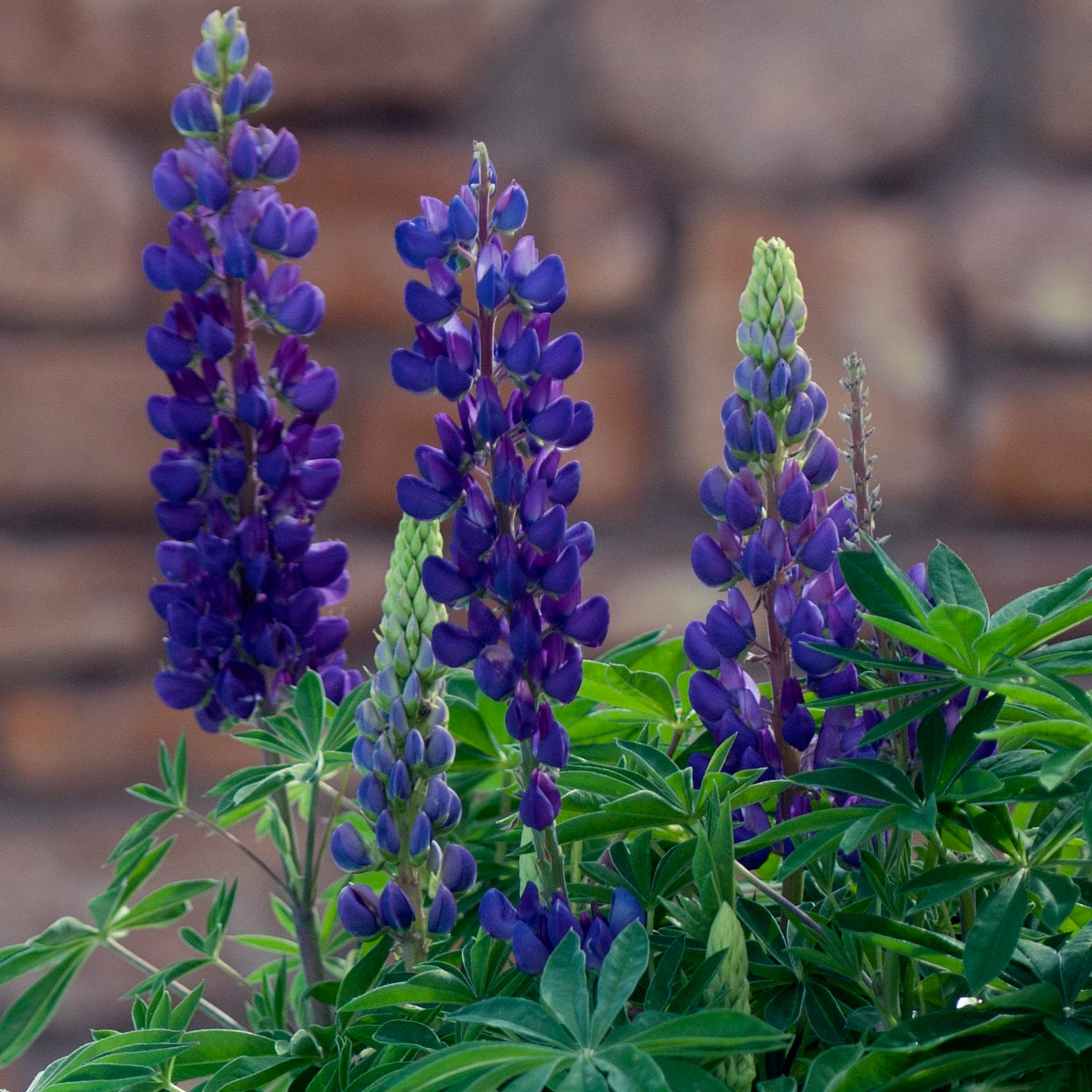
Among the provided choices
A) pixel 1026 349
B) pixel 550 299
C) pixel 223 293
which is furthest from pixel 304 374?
pixel 1026 349

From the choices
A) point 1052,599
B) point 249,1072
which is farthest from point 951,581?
point 249,1072

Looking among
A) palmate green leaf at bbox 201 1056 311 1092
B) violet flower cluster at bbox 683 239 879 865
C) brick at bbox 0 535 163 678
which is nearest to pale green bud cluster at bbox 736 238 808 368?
violet flower cluster at bbox 683 239 879 865

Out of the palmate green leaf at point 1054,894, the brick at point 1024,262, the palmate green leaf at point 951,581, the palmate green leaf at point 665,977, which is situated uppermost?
the brick at point 1024,262

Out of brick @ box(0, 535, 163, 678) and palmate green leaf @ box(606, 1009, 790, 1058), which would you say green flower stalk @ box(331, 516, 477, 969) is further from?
brick @ box(0, 535, 163, 678)

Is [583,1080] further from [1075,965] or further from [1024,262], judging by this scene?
[1024,262]

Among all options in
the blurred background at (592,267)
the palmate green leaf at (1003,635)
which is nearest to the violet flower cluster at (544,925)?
the palmate green leaf at (1003,635)

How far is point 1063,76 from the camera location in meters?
1.42

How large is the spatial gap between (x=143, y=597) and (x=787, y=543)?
1.11m

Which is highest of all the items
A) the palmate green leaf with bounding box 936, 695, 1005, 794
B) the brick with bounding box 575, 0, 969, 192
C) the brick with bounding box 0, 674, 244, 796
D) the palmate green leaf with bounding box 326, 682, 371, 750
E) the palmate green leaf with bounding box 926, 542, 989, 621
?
the brick with bounding box 575, 0, 969, 192

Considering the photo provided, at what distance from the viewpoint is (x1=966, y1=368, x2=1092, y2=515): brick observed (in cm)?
143

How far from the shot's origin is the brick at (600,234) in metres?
1.37

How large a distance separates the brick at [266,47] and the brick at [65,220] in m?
0.05

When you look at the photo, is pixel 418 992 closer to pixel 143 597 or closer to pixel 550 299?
pixel 550 299

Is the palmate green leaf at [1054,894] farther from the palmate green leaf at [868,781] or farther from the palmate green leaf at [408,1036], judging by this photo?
the palmate green leaf at [408,1036]
